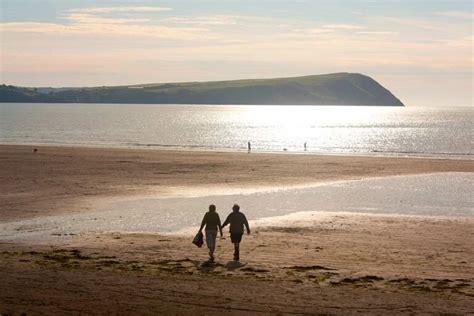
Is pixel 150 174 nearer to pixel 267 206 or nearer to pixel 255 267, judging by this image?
pixel 267 206

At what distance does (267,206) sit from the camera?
36.0 meters

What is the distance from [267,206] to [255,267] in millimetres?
15647

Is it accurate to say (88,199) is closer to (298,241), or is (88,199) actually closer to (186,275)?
(298,241)

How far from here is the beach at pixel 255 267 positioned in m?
16.1

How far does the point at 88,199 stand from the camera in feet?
123

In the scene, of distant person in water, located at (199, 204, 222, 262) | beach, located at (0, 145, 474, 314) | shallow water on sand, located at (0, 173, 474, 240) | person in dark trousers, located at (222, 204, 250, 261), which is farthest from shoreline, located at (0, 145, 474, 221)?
person in dark trousers, located at (222, 204, 250, 261)

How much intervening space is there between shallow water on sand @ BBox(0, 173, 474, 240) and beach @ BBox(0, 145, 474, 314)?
1.41m

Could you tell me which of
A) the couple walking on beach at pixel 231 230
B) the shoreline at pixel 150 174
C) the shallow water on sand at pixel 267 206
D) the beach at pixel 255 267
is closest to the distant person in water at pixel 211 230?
the couple walking on beach at pixel 231 230

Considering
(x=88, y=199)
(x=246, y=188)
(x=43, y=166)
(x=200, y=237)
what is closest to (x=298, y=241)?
(x=200, y=237)

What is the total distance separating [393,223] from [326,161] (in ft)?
124

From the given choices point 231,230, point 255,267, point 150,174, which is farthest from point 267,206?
point 150,174

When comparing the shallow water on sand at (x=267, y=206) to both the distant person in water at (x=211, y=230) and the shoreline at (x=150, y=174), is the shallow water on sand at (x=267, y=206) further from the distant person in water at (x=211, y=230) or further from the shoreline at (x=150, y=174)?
the distant person in water at (x=211, y=230)

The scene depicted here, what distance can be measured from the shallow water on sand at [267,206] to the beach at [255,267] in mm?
1414

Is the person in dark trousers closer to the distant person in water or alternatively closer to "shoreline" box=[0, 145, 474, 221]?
the distant person in water
